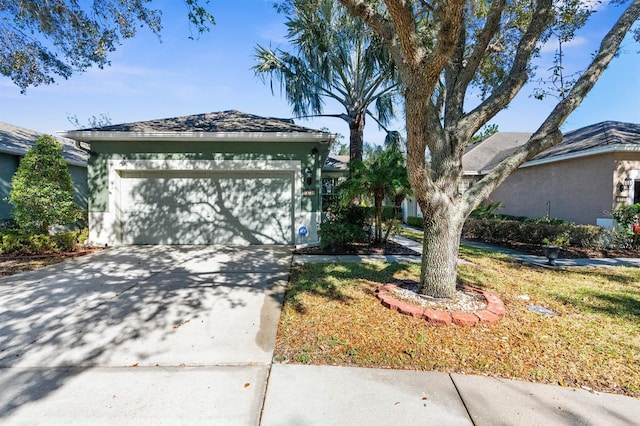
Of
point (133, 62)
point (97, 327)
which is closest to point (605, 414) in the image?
point (97, 327)

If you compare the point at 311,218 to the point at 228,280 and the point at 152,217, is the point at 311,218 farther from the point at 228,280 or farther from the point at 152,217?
the point at 152,217

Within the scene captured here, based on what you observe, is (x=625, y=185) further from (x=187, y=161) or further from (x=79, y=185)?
(x=79, y=185)

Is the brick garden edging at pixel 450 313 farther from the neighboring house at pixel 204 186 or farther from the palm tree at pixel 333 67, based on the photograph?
the palm tree at pixel 333 67

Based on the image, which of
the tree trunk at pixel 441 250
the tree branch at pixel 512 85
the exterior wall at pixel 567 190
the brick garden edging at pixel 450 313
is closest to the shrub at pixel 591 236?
the exterior wall at pixel 567 190

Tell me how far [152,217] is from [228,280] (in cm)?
511

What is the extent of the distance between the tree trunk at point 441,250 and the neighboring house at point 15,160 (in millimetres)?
11234

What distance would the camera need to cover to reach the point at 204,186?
30.1 feet

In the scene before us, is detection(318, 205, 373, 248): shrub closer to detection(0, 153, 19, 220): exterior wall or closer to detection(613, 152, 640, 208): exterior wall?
detection(613, 152, 640, 208): exterior wall

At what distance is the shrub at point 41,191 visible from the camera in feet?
24.3

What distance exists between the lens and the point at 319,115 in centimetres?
1202

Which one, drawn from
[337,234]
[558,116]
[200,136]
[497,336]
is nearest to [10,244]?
[200,136]

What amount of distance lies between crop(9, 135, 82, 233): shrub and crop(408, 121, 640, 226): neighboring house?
1481 centimetres

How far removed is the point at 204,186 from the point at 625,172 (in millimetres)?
12320

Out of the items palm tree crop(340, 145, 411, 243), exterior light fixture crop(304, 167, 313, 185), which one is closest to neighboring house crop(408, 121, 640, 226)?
palm tree crop(340, 145, 411, 243)
